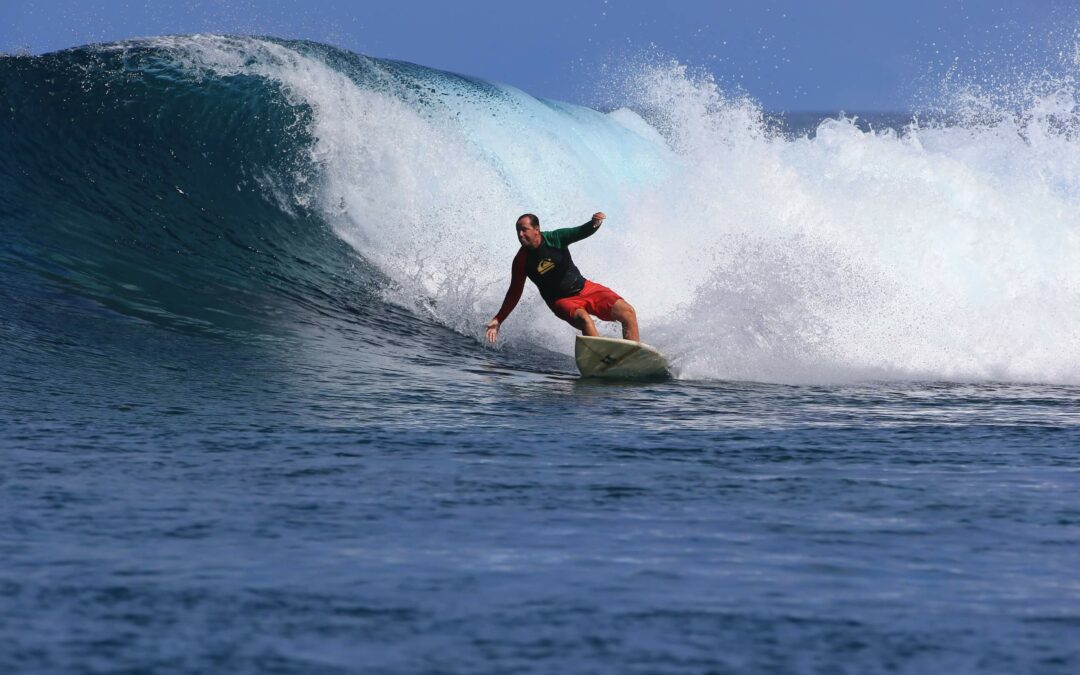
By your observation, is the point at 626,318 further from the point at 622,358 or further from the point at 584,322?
the point at 622,358

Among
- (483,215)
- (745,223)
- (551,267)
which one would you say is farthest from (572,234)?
(483,215)

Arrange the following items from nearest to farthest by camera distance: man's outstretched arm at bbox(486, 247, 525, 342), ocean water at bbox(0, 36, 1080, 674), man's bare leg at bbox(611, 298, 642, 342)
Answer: ocean water at bbox(0, 36, 1080, 674)
man's bare leg at bbox(611, 298, 642, 342)
man's outstretched arm at bbox(486, 247, 525, 342)

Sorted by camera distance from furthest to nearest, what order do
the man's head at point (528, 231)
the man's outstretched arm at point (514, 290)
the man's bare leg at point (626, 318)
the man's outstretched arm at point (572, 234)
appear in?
the man's outstretched arm at point (514, 290), the man's head at point (528, 231), the man's bare leg at point (626, 318), the man's outstretched arm at point (572, 234)

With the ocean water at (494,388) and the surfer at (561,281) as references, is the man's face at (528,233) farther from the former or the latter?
the ocean water at (494,388)

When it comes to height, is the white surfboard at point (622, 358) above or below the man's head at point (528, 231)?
below

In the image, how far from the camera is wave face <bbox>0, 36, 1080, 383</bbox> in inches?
451

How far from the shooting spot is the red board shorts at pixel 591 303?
10.9 m

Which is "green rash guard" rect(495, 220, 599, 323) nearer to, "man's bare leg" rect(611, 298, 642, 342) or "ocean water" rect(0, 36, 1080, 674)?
"man's bare leg" rect(611, 298, 642, 342)

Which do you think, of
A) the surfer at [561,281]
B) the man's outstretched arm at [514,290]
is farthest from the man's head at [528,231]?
the man's outstretched arm at [514,290]

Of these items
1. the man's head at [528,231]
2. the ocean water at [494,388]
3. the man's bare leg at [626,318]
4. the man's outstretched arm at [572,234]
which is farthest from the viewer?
the man's head at [528,231]

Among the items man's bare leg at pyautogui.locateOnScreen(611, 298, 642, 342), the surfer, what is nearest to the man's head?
the surfer

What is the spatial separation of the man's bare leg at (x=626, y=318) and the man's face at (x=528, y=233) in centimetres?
78

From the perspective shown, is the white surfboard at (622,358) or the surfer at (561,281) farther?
the surfer at (561,281)

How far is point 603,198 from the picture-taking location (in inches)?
736
